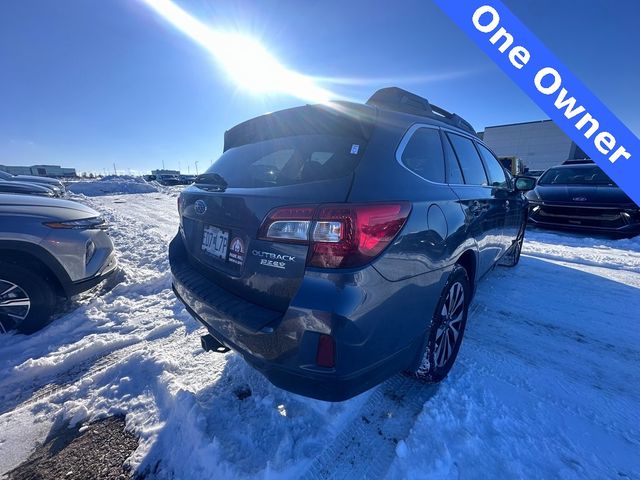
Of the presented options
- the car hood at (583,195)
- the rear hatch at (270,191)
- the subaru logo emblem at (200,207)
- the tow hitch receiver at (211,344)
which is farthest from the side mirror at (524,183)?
the tow hitch receiver at (211,344)

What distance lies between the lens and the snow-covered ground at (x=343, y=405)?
158 centimetres

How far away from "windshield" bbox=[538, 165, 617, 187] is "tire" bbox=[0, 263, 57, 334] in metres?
10.8

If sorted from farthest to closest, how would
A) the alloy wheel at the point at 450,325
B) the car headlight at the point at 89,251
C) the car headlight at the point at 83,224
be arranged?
the car headlight at the point at 89,251 < the car headlight at the point at 83,224 < the alloy wheel at the point at 450,325

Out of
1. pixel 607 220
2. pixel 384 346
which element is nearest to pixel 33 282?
pixel 384 346

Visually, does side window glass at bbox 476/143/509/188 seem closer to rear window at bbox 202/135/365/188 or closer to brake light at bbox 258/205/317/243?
rear window at bbox 202/135/365/188

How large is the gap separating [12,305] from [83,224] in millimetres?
940

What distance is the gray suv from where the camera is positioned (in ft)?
8.57

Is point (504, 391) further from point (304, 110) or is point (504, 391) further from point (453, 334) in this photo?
point (304, 110)

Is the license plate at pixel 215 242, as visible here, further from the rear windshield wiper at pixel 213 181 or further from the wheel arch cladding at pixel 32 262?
the wheel arch cladding at pixel 32 262

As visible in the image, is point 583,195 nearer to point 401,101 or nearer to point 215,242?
point 401,101

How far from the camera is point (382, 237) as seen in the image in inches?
54.6

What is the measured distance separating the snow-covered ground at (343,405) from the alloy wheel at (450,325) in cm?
21

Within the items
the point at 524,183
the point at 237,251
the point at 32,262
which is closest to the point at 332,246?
the point at 237,251

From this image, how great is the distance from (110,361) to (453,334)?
2.90m
